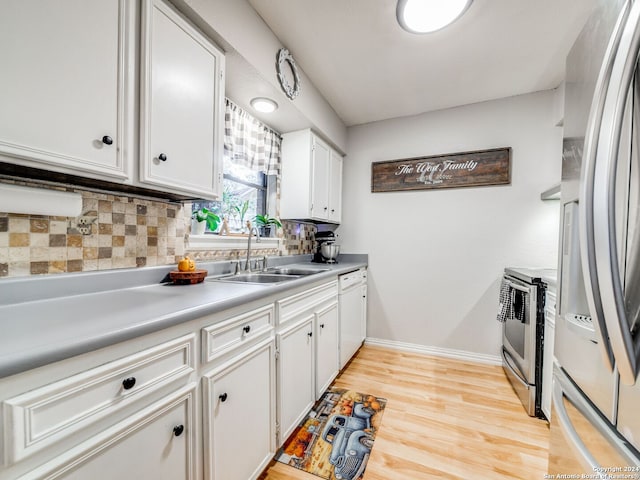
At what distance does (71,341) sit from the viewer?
1.99 feet

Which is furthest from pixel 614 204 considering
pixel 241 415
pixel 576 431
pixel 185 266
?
pixel 185 266

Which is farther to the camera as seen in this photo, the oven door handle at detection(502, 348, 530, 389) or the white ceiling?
the oven door handle at detection(502, 348, 530, 389)

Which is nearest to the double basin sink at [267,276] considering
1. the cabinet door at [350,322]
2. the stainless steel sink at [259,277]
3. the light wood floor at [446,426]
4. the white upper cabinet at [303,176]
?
the stainless steel sink at [259,277]

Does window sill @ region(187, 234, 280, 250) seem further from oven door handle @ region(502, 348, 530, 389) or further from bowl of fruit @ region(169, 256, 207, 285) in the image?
oven door handle @ region(502, 348, 530, 389)

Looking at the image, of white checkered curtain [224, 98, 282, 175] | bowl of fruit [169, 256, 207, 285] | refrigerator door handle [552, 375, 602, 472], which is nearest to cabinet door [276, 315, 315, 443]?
bowl of fruit [169, 256, 207, 285]

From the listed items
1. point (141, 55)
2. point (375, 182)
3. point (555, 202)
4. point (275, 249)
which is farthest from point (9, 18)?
point (555, 202)

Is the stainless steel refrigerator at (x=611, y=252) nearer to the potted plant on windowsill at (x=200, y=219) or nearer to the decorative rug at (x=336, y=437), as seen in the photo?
the decorative rug at (x=336, y=437)

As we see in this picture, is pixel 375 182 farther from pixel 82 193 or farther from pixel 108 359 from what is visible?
pixel 108 359

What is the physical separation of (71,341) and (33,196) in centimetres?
67

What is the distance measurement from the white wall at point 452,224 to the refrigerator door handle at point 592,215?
2281 mm

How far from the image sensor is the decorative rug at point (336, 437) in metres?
1.39

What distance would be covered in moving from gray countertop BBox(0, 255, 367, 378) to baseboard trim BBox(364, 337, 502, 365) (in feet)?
6.29

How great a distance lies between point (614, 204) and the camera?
53 cm

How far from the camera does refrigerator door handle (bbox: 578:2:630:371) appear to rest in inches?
21.4
